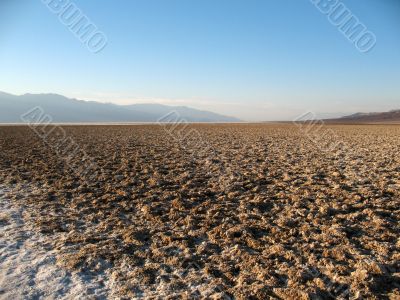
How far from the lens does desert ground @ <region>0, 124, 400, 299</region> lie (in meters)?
5.12

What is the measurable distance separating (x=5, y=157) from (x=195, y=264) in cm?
1621

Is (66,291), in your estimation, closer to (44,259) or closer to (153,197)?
(44,259)

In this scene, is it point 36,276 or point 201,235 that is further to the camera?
point 201,235

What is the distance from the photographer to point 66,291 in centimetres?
503

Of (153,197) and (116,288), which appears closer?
(116,288)

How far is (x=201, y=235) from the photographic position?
7.07 metres

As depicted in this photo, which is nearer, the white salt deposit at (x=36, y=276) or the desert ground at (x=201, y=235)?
the white salt deposit at (x=36, y=276)

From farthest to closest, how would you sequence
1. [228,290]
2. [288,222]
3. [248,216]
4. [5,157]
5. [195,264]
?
[5,157] < [248,216] < [288,222] < [195,264] < [228,290]

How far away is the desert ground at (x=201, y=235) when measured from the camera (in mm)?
5125

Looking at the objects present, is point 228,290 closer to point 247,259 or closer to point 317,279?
point 247,259

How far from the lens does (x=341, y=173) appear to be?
12805 millimetres

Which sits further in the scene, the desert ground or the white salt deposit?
the desert ground

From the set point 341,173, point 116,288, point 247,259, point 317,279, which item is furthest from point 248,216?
point 341,173

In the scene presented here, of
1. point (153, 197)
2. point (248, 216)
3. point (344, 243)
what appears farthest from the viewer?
point (153, 197)
